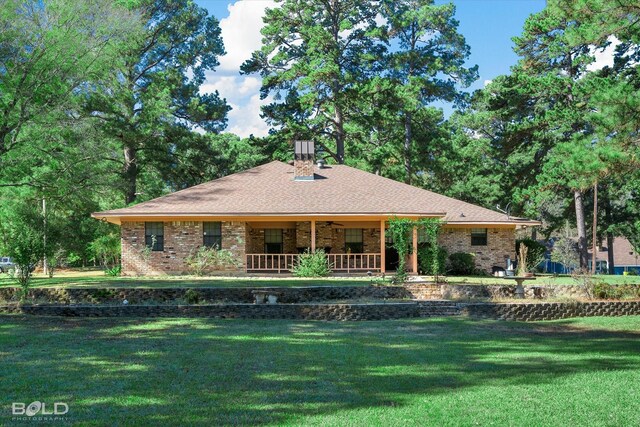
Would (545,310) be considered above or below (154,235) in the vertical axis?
below

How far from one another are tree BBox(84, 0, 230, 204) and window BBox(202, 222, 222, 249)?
6.50m

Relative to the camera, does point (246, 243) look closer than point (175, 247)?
No

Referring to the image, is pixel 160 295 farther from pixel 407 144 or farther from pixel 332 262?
pixel 407 144

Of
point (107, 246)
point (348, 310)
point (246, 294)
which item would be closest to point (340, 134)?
point (107, 246)

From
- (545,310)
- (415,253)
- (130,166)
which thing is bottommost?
(545,310)

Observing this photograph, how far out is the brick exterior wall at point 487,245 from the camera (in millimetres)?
26328

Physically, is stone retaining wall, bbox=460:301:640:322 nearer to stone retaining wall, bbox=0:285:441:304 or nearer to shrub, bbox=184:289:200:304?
stone retaining wall, bbox=0:285:441:304

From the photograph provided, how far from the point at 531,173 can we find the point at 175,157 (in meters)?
21.1

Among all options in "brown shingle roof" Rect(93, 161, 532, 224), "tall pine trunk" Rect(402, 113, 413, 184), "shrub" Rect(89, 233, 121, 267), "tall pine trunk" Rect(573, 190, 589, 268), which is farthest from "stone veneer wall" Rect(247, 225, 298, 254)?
"tall pine trunk" Rect(573, 190, 589, 268)

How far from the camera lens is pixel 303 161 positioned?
2867 centimetres

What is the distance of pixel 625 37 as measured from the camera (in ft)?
49.4

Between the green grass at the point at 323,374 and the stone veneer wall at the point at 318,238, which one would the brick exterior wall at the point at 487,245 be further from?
the green grass at the point at 323,374

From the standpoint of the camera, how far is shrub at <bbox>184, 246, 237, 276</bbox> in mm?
24156

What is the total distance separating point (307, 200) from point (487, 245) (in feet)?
26.2
